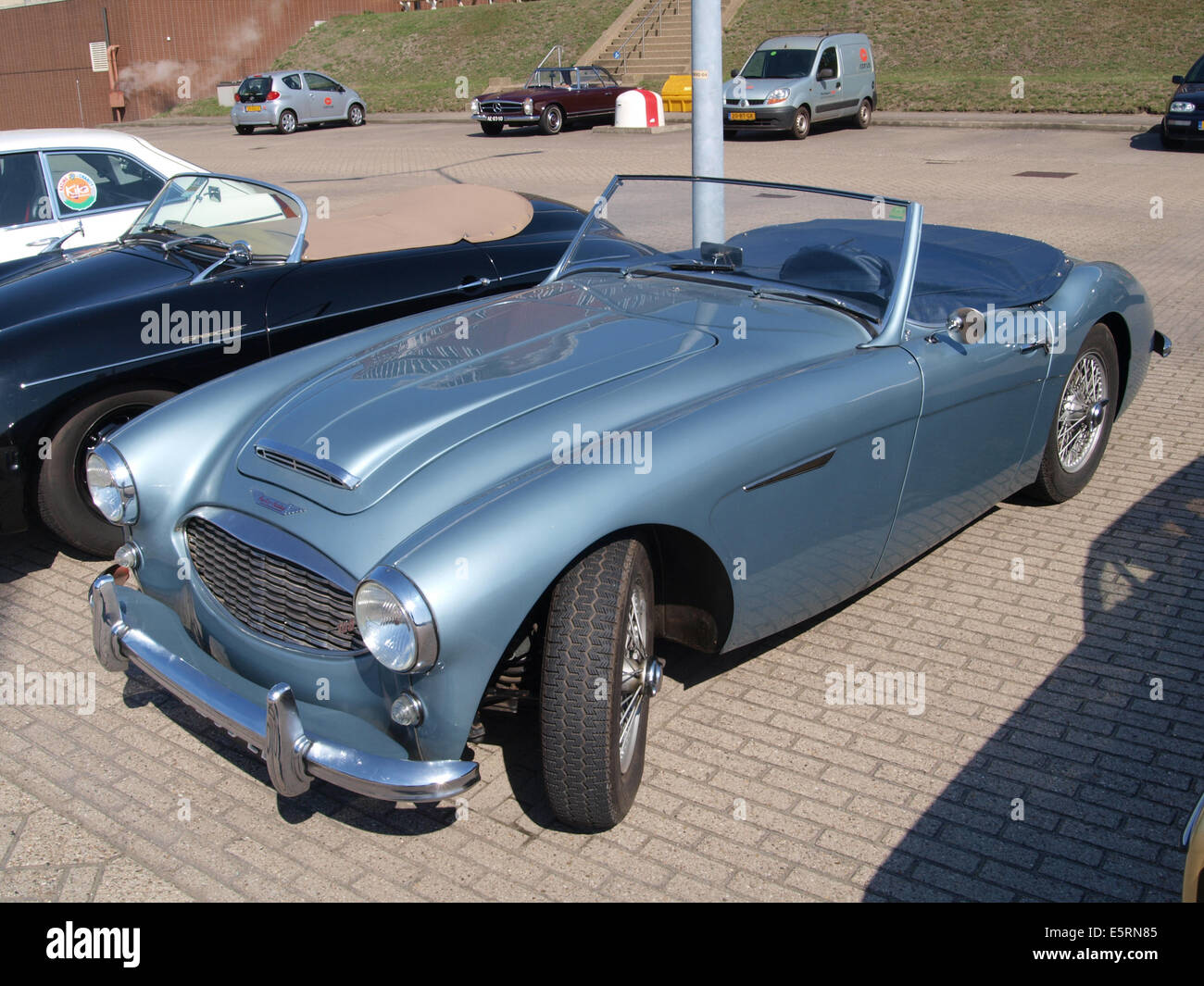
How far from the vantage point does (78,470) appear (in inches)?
186

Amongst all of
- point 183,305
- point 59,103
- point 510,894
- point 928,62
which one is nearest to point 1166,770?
point 510,894

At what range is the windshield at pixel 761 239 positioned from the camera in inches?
159

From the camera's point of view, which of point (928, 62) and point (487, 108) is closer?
point (487, 108)

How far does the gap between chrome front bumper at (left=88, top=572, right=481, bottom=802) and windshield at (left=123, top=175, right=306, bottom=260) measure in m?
2.94

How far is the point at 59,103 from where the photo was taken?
39406 millimetres

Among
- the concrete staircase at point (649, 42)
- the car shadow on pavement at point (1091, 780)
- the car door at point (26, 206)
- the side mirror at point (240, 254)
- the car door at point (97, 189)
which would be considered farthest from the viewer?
the concrete staircase at point (649, 42)

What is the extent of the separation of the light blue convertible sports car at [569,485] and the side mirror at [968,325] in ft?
0.05

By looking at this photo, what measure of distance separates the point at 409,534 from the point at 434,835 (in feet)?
3.00

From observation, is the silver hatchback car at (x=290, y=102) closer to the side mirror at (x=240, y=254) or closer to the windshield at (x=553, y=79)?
the windshield at (x=553, y=79)

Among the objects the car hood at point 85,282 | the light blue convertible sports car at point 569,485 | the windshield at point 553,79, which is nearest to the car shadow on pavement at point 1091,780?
the light blue convertible sports car at point 569,485

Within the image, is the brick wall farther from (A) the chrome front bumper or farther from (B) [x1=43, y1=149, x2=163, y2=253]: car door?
(A) the chrome front bumper

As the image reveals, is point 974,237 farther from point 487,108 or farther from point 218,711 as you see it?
point 487,108

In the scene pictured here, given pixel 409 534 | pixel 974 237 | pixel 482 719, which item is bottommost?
pixel 482 719

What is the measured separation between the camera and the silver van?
20094 mm
